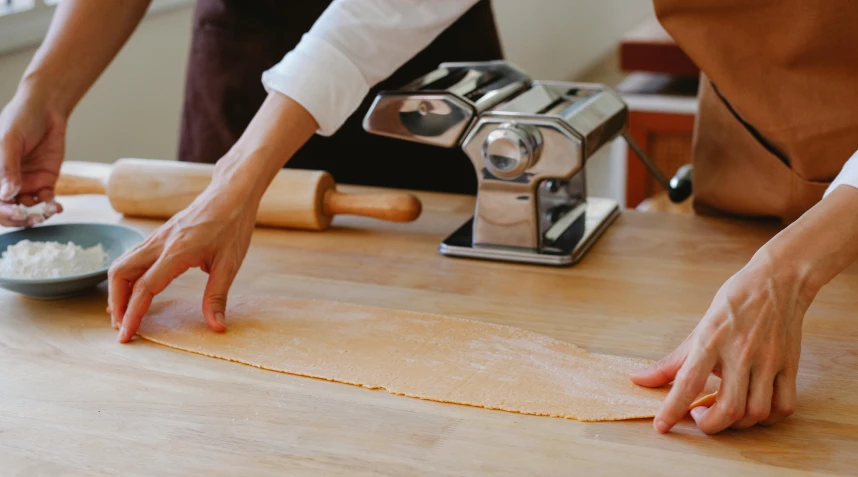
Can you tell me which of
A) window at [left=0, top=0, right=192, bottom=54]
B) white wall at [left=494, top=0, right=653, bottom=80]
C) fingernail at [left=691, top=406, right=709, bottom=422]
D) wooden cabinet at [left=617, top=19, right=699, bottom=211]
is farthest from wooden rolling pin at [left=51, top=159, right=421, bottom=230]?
white wall at [left=494, top=0, right=653, bottom=80]

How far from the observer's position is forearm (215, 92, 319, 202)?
1.14m

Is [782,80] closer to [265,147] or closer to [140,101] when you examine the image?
[265,147]

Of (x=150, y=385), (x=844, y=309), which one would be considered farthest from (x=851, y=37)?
(x=150, y=385)

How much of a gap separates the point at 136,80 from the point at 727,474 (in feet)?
6.63

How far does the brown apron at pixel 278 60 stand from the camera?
1629mm

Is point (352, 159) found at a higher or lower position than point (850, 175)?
lower

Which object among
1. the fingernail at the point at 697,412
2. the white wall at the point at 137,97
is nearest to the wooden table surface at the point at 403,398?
the fingernail at the point at 697,412

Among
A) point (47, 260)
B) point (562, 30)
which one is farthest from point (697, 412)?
point (562, 30)

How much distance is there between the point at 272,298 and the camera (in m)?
1.16

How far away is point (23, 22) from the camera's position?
6.72ft

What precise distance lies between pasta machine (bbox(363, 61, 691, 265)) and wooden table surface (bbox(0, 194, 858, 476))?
1.4 inches

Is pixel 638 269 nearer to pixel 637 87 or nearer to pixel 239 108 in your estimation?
pixel 239 108

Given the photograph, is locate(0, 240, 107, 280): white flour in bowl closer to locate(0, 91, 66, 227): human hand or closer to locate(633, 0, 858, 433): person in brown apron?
locate(0, 91, 66, 227): human hand

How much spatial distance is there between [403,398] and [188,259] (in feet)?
1.10
